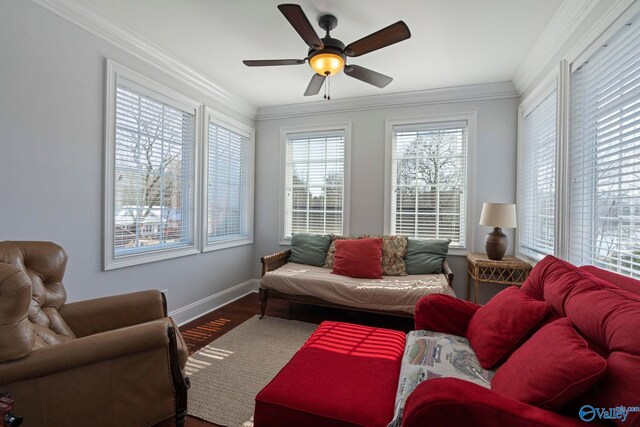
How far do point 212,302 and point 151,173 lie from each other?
1.70 meters

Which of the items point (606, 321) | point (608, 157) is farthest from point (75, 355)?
point (608, 157)

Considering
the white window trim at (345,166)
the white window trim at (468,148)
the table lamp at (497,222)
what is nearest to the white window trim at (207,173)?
the white window trim at (345,166)

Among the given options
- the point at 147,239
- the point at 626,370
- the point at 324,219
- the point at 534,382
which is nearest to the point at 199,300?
the point at 147,239

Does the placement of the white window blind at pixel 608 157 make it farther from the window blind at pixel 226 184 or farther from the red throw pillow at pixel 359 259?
the window blind at pixel 226 184

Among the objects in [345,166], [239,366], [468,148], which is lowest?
[239,366]

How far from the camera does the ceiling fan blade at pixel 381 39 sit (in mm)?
1841

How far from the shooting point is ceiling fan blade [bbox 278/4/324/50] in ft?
5.46

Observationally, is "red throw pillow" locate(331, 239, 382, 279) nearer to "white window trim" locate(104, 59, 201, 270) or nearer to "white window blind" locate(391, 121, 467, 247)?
"white window blind" locate(391, 121, 467, 247)

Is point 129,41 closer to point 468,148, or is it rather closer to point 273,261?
point 273,261

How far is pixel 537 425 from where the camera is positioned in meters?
0.86

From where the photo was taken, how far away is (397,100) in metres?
3.76

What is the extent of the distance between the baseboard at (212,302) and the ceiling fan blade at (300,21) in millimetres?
2847

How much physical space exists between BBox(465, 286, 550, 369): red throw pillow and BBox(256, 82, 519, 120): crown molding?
2695 mm

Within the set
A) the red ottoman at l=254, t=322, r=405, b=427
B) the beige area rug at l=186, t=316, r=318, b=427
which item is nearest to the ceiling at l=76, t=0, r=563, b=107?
the red ottoman at l=254, t=322, r=405, b=427
